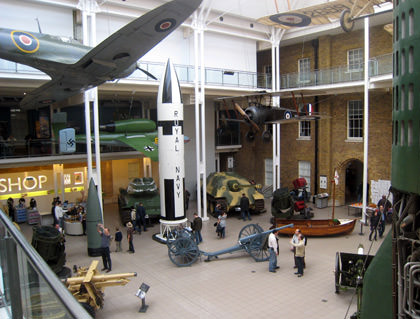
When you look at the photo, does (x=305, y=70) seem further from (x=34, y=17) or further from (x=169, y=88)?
(x=34, y=17)

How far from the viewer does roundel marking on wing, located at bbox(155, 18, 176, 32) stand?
30.9 ft

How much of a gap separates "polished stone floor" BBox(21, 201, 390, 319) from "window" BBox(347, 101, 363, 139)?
7.03 m

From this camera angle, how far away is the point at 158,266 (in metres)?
12.8

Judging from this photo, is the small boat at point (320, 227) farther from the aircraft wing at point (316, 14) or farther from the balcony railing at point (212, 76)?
the aircraft wing at point (316, 14)

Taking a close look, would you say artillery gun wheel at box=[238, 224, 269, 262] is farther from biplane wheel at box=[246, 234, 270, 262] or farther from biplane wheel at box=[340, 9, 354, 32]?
biplane wheel at box=[340, 9, 354, 32]

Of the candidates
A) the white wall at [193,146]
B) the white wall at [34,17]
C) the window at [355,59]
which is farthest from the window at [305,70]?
the white wall at [34,17]

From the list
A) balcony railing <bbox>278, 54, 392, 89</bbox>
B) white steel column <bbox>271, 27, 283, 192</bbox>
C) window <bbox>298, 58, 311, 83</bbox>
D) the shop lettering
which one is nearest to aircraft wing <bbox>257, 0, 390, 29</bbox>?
balcony railing <bbox>278, 54, 392, 89</bbox>

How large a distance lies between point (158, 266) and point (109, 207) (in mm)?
10083

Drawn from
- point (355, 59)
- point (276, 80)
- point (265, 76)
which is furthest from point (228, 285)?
point (355, 59)

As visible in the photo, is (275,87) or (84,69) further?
(275,87)

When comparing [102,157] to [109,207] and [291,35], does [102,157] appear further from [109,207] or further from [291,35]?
[291,35]

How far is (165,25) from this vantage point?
31.4ft

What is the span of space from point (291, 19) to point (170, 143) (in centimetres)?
825

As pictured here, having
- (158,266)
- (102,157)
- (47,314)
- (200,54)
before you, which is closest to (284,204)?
(158,266)
